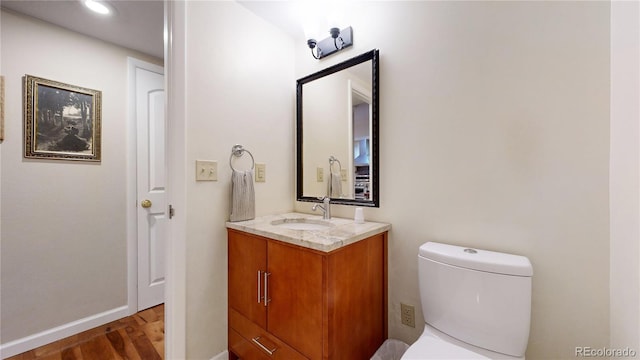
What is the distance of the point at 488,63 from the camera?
1.07 metres

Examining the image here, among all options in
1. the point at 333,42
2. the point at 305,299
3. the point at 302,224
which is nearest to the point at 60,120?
the point at 302,224

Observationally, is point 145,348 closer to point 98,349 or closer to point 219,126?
point 98,349

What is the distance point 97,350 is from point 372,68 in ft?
8.15

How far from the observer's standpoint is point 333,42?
1566 millimetres

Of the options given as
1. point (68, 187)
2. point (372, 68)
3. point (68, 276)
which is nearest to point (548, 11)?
point (372, 68)

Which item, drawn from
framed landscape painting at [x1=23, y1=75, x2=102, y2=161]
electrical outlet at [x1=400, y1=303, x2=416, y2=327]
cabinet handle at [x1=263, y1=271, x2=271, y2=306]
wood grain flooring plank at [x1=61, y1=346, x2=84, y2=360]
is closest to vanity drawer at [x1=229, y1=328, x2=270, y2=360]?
cabinet handle at [x1=263, y1=271, x2=271, y2=306]

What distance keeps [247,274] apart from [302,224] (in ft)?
1.50

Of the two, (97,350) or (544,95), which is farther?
(97,350)

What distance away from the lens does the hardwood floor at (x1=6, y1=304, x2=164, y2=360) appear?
1.52 meters

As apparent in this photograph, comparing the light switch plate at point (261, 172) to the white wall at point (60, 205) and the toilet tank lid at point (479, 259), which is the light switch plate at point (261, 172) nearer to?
the toilet tank lid at point (479, 259)

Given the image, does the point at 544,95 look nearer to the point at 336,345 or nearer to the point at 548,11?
the point at 548,11

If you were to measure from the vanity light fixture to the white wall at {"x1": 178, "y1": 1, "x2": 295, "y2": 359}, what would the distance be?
0.99 feet

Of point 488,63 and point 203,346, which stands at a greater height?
point 488,63

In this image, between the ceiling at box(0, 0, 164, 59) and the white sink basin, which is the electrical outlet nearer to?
the white sink basin
